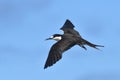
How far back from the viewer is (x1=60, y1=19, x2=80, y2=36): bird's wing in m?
50.2

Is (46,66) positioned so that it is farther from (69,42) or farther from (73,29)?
(73,29)

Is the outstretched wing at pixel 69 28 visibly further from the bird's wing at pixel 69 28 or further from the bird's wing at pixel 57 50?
the bird's wing at pixel 57 50

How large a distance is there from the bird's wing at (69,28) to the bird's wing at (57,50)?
358 centimetres

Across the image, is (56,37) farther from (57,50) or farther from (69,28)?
(69,28)

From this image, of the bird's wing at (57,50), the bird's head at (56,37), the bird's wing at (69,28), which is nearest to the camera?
the bird's wing at (57,50)

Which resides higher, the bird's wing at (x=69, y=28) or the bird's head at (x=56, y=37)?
the bird's wing at (x=69, y=28)

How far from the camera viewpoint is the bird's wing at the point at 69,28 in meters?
50.2

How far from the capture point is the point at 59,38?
4725cm

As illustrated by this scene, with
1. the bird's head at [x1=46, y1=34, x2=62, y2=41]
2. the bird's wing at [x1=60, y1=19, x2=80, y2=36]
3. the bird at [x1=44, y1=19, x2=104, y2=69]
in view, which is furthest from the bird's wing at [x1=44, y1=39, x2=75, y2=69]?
the bird's wing at [x1=60, y1=19, x2=80, y2=36]

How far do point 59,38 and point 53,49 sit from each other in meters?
2.89

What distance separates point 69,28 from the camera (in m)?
52.6

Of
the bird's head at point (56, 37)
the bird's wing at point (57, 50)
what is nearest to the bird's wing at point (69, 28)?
the bird's head at point (56, 37)

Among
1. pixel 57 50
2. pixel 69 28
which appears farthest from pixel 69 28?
pixel 57 50

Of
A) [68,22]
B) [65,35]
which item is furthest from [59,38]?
[68,22]
